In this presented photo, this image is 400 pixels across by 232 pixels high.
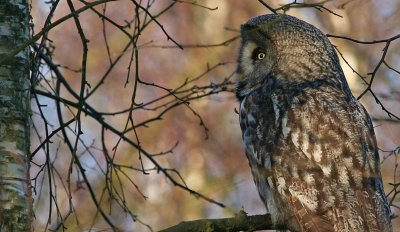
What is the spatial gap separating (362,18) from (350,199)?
9.50 meters

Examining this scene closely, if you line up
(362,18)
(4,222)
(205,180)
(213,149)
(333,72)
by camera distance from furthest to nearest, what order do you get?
(213,149), (205,180), (362,18), (333,72), (4,222)

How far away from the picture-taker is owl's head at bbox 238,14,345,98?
4.68 m

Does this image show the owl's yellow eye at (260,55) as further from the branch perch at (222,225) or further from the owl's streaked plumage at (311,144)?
the branch perch at (222,225)

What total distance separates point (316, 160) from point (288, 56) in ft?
3.19

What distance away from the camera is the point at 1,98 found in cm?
341

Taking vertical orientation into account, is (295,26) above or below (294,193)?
above

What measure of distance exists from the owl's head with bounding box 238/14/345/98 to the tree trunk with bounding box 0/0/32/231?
4.83ft

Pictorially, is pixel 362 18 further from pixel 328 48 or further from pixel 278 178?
pixel 278 178

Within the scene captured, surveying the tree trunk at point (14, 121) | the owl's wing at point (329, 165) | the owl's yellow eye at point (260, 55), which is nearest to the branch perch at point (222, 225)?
the owl's wing at point (329, 165)

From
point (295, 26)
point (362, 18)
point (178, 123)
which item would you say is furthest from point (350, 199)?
point (178, 123)

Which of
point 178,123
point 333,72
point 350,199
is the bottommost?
point 350,199

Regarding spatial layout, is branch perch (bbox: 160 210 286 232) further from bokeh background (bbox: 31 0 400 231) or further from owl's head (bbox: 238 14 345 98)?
bokeh background (bbox: 31 0 400 231)

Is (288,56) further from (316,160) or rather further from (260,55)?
(316,160)

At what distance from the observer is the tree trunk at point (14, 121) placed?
10.5ft
